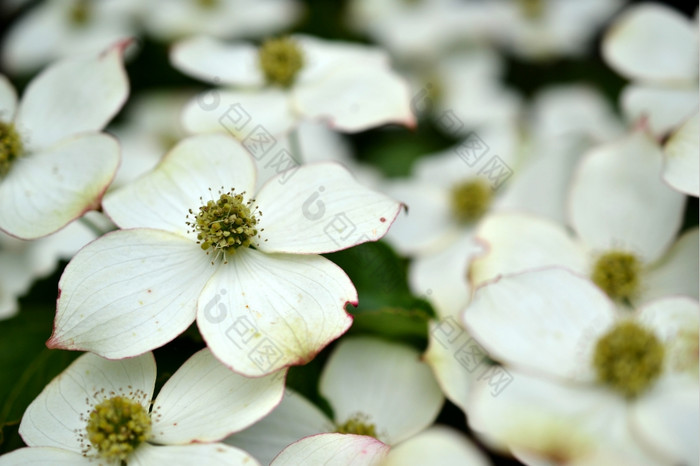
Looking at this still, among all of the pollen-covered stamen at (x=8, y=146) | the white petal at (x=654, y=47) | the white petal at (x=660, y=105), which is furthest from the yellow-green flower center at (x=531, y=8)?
the pollen-covered stamen at (x=8, y=146)

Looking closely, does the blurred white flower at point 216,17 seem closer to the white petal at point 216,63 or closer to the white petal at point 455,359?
the white petal at point 216,63

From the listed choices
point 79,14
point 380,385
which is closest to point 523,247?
point 380,385

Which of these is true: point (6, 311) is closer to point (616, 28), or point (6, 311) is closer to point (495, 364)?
point (495, 364)

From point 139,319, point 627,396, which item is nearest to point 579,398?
point 627,396

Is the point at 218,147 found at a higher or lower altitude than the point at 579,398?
higher

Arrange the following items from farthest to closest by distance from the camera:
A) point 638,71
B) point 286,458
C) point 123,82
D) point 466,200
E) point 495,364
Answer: point 466,200 → point 638,71 → point 123,82 → point 495,364 → point 286,458

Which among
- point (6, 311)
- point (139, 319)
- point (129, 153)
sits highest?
point (139, 319)
